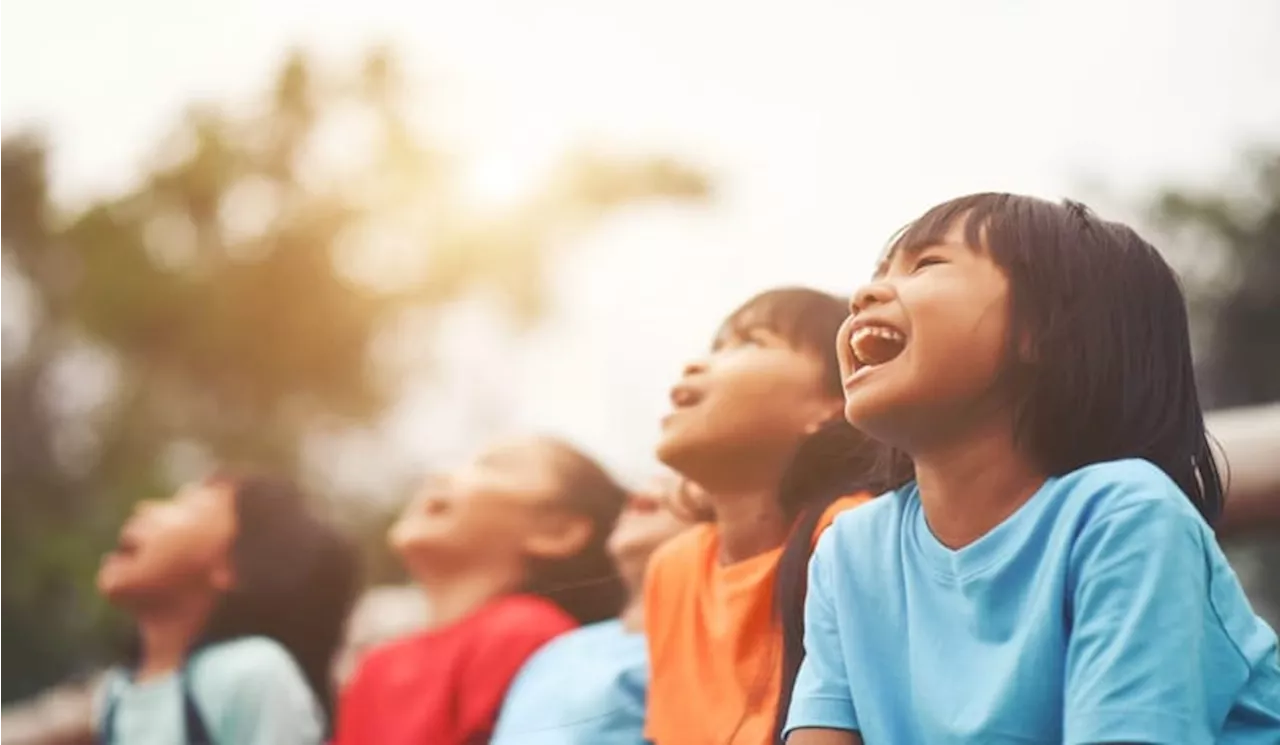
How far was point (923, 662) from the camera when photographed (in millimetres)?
809

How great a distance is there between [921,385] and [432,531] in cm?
81

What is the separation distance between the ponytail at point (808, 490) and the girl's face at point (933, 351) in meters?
0.13

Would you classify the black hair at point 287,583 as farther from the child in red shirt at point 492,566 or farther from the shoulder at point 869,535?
the shoulder at point 869,535

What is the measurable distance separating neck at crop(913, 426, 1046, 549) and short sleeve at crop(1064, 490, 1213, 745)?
2.9 inches

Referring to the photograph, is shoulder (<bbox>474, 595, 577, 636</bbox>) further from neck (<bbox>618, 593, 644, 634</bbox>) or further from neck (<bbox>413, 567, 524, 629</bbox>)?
neck (<bbox>618, 593, 644, 634</bbox>)

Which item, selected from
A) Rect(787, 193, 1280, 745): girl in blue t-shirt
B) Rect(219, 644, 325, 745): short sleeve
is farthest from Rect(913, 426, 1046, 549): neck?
Rect(219, 644, 325, 745): short sleeve

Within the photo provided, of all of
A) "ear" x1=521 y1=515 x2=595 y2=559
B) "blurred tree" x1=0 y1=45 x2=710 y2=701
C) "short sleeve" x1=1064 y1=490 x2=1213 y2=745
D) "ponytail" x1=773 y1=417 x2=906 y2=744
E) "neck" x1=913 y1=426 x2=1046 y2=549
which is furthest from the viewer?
"blurred tree" x1=0 y1=45 x2=710 y2=701

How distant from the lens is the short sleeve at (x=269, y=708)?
1.58 m

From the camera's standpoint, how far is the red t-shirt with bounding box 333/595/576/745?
1405 mm

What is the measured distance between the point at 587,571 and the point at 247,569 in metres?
0.44

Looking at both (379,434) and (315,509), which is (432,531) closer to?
(315,509)

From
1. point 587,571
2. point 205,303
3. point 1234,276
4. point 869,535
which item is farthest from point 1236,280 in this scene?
point 205,303

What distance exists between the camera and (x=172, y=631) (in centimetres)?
171

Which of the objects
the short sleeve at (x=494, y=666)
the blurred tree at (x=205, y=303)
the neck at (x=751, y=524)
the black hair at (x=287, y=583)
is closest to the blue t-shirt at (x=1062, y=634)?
the neck at (x=751, y=524)
